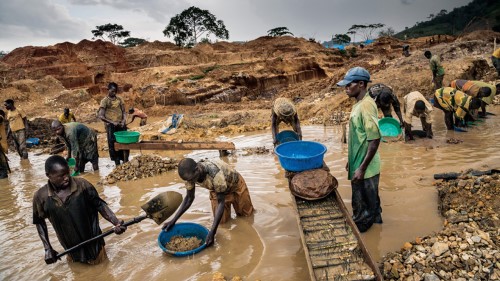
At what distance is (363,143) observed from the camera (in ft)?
11.4

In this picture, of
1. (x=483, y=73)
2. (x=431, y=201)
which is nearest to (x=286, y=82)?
(x=483, y=73)

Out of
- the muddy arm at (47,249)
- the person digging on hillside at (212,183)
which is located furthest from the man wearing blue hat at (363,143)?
the muddy arm at (47,249)

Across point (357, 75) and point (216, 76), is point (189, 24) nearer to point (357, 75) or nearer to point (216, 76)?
point (216, 76)

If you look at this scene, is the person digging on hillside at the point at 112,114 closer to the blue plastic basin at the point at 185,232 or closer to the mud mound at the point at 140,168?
the mud mound at the point at 140,168

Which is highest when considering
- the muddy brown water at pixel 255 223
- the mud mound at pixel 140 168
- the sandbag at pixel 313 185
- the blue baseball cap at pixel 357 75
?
the blue baseball cap at pixel 357 75

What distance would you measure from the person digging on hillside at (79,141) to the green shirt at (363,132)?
221 inches

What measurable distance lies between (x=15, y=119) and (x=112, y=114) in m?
4.24

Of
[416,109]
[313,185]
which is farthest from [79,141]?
[416,109]

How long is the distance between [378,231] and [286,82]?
21871 millimetres

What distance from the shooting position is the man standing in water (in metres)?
3.20

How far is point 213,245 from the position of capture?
393 centimetres

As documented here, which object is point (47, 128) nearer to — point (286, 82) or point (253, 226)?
point (253, 226)

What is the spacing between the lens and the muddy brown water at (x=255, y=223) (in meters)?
3.57

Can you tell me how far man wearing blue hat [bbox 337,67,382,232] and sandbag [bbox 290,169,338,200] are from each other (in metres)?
0.28
